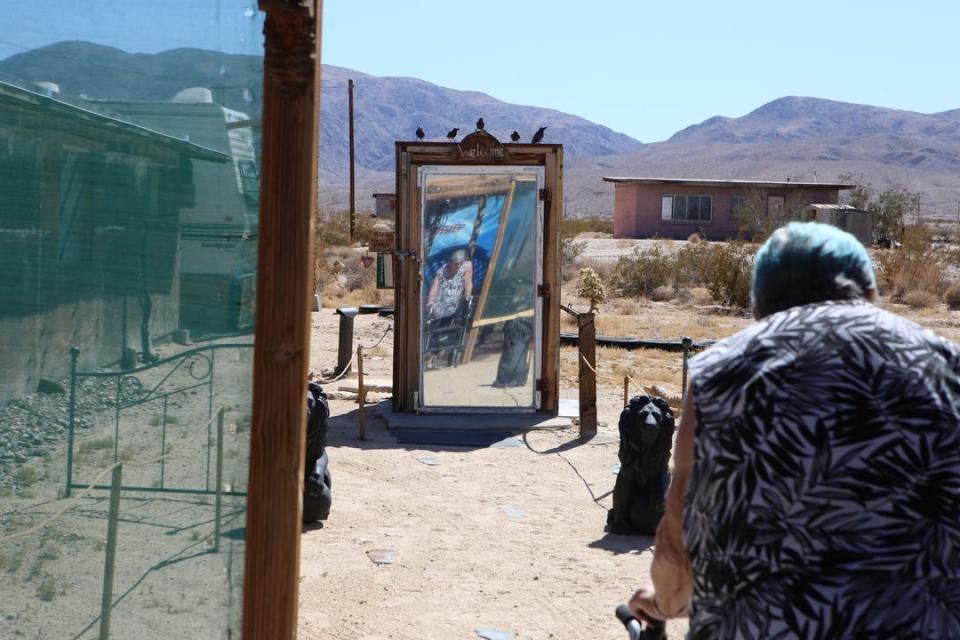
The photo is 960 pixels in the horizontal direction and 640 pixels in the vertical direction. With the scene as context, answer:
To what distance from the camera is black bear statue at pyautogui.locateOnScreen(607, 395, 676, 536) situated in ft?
20.3

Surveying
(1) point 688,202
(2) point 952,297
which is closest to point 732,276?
(2) point 952,297

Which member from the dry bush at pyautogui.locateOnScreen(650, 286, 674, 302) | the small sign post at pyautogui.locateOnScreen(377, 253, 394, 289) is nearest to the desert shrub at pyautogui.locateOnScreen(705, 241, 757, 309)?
the dry bush at pyautogui.locateOnScreen(650, 286, 674, 302)

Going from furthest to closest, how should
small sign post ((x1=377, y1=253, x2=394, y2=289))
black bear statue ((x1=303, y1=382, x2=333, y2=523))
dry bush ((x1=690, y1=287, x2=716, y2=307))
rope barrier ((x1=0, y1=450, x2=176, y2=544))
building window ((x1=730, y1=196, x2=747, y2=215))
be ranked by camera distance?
building window ((x1=730, y1=196, x2=747, y2=215)) → dry bush ((x1=690, y1=287, x2=716, y2=307)) → small sign post ((x1=377, y1=253, x2=394, y2=289)) → black bear statue ((x1=303, y1=382, x2=333, y2=523)) → rope barrier ((x1=0, y1=450, x2=176, y2=544))

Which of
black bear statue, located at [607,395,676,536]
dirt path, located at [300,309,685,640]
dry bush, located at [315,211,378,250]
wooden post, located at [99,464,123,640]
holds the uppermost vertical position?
dry bush, located at [315,211,378,250]

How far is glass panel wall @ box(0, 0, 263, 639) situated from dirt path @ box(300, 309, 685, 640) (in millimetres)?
1831

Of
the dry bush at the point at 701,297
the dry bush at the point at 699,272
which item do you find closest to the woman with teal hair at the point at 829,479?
the dry bush at the point at 699,272

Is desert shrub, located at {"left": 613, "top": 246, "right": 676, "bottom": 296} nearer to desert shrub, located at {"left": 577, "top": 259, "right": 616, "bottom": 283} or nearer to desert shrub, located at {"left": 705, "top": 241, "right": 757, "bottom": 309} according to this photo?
desert shrub, located at {"left": 577, "top": 259, "right": 616, "bottom": 283}

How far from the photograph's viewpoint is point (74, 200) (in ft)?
9.25

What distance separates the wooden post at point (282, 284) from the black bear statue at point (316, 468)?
359cm

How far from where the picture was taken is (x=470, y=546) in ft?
19.7

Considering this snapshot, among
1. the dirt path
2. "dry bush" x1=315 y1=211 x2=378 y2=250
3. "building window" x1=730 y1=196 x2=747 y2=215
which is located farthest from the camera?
"building window" x1=730 y1=196 x2=747 y2=215

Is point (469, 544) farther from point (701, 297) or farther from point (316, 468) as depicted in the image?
point (701, 297)

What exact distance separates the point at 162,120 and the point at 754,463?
67.2 inches

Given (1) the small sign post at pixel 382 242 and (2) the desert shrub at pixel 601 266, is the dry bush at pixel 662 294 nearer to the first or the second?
(2) the desert shrub at pixel 601 266
